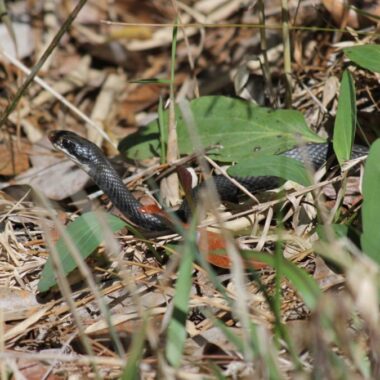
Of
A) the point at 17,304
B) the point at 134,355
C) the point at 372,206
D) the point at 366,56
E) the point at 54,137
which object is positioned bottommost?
the point at 17,304

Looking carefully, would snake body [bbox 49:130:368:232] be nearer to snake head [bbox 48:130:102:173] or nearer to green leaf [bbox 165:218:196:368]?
snake head [bbox 48:130:102:173]

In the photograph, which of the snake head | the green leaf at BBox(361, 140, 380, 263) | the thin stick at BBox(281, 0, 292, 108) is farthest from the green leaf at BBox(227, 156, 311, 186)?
the snake head

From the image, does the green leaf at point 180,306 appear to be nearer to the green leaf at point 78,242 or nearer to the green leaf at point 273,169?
the green leaf at point 78,242

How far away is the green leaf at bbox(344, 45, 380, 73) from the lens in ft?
12.8

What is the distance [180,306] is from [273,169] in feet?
3.08

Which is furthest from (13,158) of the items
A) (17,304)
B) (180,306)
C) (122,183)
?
(180,306)

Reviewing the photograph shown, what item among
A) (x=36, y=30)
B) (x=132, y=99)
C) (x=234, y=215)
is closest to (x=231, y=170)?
(x=234, y=215)

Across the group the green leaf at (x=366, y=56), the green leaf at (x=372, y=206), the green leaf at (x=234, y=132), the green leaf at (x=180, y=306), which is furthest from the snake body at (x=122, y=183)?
the green leaf at (x=180, y=306)

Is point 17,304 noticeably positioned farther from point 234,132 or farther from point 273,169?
point 234,132

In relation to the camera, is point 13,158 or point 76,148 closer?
point 76,148

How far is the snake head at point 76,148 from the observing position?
484cm

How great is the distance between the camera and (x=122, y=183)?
459 cm

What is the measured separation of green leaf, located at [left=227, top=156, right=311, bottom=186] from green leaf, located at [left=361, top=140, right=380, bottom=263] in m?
0.43

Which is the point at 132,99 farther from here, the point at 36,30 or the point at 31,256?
the point at 31,256
